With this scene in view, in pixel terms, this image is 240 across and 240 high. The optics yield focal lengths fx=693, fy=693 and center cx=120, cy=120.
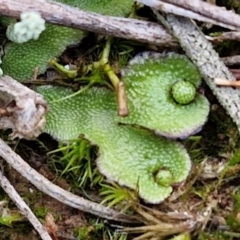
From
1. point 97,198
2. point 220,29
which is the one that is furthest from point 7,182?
point 220,29

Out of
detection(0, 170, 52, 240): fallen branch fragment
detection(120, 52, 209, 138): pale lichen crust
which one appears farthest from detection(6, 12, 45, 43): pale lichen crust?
detection(0, 170, 52, 240): fallen branch fragment

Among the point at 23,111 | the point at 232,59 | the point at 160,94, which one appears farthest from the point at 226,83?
the point at 23,111

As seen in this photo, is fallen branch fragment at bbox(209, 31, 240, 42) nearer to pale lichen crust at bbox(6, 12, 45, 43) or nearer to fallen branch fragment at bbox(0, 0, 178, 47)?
fallen branch fragment at bbox(0, 0, 178, 47)

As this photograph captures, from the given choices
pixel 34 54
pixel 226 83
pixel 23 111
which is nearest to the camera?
pixel 23 111

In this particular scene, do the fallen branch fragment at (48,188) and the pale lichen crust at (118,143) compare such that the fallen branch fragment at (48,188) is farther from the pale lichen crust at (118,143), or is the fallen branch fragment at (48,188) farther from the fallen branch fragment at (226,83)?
the fallen branch fragment at (226,83)

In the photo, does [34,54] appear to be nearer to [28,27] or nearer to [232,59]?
[28,27]

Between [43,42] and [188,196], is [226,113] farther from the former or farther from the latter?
[43,42]
